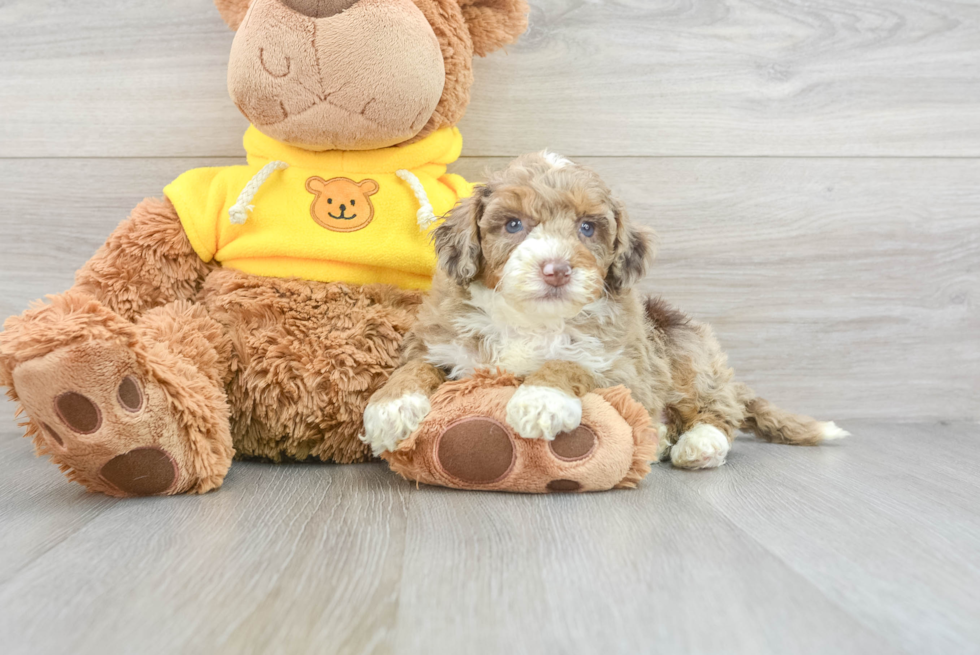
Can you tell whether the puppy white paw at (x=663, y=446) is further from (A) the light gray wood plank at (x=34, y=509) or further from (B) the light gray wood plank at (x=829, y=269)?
(A) the light gray wood plank at (x=34, y=509)

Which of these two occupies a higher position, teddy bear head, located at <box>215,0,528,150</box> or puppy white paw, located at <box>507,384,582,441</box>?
teddy bear head, located at <box>215,0,528,150</box>

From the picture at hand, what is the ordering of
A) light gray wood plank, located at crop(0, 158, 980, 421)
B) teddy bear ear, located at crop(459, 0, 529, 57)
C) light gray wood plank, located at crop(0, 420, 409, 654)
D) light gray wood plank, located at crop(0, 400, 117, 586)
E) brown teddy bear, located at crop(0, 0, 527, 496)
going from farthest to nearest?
light gray wood plank, located at crop(0, 158, 980, 421), teddy bear ear, located at crop(459, 0, 529, 57), brown teddy bear, located at crop(0, 0, 527, 496), light gray wood plank, located at crop(0, 400, 117, 586), light gray wood plank, located at crop(0, 420, 409, 654)

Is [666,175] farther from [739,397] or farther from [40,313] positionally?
[40,313]

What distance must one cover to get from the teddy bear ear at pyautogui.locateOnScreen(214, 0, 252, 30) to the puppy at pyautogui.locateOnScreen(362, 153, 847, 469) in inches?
27.6

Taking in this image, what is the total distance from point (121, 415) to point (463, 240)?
67 centimetres

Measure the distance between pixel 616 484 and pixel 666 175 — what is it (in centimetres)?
105

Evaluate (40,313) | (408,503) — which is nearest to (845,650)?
(408,503)

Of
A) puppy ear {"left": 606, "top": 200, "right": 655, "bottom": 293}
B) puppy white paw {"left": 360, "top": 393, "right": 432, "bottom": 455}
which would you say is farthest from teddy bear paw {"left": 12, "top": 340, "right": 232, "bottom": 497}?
puppy ear {"left": 606, "top": 200, "right": 655, "bottom": 293}

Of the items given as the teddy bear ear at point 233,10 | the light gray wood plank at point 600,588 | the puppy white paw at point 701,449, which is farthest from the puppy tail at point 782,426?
the teddy bear ear at point 233,10

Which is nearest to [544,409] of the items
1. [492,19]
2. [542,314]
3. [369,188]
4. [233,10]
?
[542,314]

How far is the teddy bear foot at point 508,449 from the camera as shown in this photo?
1316 mm

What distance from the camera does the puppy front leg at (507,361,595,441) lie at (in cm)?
128

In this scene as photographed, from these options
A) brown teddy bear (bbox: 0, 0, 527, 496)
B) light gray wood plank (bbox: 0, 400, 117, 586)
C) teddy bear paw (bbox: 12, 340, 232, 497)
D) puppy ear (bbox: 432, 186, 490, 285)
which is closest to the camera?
light gray wood plank (bbox: 0, 400, 117, 586)

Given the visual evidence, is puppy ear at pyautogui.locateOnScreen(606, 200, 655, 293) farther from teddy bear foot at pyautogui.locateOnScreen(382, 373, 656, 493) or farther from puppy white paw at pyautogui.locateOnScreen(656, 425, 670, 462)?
puppy white paw at pyautogui.locateOnScreen(656, 425, 670, 462)
